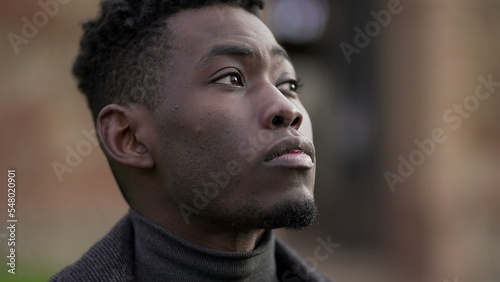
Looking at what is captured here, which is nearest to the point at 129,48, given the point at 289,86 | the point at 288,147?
the point at 289,86

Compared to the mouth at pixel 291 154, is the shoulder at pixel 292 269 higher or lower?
lower

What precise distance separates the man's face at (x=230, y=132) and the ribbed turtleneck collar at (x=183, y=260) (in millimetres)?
158

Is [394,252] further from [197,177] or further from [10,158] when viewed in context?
[197,177]

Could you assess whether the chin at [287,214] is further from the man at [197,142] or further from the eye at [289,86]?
the eye at [289,86]

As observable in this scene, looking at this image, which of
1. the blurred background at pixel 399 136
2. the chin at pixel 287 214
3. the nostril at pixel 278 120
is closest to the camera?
the chin at pixel 287 214

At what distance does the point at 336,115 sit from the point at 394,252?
6.37 feet

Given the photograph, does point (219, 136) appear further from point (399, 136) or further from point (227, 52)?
point (399, 136)

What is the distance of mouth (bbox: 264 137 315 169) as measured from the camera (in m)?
2.98

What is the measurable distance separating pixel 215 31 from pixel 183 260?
0.99 m

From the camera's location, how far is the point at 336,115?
9664 mm
